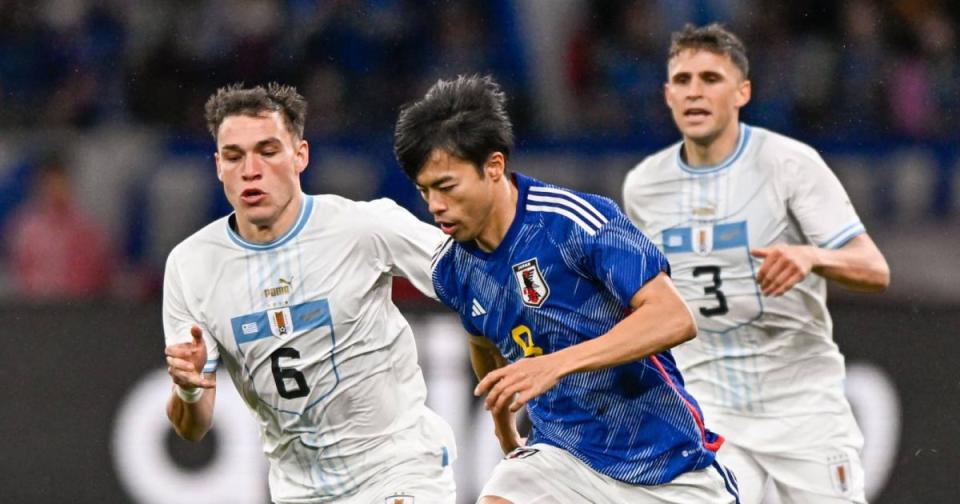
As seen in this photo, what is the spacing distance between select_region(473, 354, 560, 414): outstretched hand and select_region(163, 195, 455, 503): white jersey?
1.26 meters

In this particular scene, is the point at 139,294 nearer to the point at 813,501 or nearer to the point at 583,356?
the point at 813,501

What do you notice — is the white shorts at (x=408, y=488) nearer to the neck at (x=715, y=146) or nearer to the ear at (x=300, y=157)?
the ear at (x=300, y=157)

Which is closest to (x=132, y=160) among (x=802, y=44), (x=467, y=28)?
(x=467, y=28)

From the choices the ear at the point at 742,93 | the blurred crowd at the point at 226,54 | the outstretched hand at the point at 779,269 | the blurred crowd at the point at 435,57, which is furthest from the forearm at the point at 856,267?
the blurred crowd at the point at 226,54

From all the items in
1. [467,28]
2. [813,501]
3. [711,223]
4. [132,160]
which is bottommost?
[813,501]

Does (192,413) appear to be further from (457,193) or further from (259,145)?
(457,193)

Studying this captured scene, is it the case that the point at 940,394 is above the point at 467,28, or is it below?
below

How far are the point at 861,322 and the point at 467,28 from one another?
4.69 meters

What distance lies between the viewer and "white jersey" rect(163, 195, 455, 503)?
539 cm

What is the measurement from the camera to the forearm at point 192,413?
5332mm

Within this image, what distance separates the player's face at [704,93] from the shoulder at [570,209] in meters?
1.87

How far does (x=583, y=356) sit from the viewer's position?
13.9 ft

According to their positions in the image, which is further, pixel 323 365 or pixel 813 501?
pixel 813 501

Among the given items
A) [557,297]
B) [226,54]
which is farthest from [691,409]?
[226,54]
